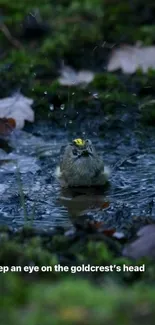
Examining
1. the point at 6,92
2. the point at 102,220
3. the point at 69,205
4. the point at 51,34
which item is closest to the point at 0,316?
the point at 102,220

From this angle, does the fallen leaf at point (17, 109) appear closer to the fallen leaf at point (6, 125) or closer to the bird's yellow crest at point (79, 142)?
the fallen leaf at point (6, 125)

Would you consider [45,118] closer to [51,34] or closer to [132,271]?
[51,34]

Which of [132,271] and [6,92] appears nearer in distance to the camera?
[132,271]

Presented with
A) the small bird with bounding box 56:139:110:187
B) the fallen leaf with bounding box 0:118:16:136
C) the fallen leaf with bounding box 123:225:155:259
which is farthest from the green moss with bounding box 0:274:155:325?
the fallen leaf with bounding box 0:118:16:136

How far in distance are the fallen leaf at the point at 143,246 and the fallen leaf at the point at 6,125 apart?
2.86m

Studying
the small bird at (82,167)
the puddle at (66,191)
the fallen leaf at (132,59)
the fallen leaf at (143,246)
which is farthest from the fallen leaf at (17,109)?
the fallen leaf at (143,246)

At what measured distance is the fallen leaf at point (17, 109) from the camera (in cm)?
678

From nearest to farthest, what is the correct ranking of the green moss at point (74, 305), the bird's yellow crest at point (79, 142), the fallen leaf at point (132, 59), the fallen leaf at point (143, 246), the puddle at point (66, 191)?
the green moss at point (74, 305), the fallen leaf at point (143, 246), the puddle at point (66, 191), the bird's yellow crest at point (79, 142), the fallen leaf at point (132, 59)

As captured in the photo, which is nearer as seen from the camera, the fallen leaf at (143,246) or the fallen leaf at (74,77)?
the fallen leaf at (143,246)

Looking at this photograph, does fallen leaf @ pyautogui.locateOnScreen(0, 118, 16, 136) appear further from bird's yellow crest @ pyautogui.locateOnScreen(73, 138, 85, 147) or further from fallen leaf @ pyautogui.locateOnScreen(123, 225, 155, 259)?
fallen leaf @ pyautogui.locateOnScreen(123, 225, 155, 259)

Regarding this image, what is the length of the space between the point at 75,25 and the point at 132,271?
19.3 ft

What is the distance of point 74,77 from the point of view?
7.92m

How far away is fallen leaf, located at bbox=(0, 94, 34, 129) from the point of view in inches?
267

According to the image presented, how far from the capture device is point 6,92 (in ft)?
25.7
